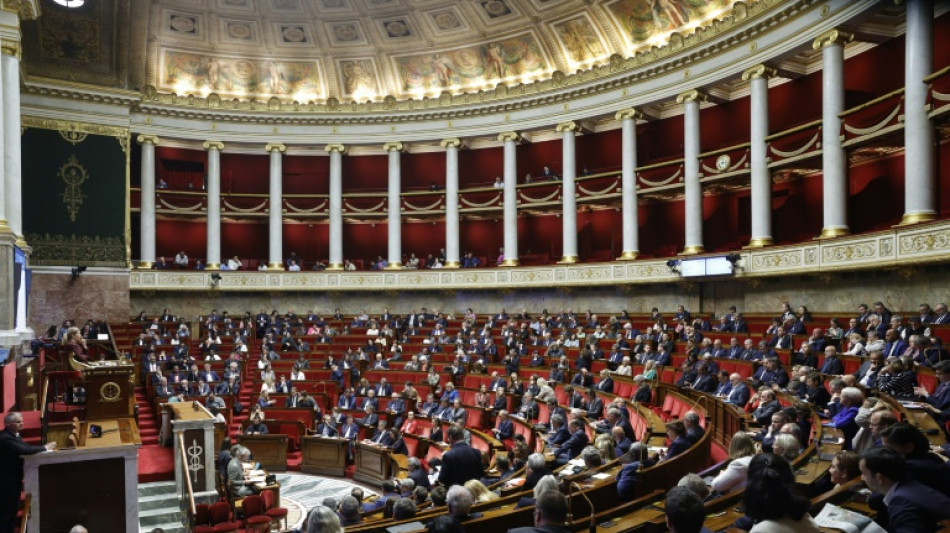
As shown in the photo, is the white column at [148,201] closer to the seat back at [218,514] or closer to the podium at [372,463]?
the podium at [372,463]

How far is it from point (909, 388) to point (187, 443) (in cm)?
1050

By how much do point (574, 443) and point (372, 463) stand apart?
5.95 meters

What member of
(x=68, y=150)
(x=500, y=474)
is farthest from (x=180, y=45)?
(x=500, y=474)

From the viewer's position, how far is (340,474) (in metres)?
14.5

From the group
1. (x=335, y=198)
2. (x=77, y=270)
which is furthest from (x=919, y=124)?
(x=77, y=270)

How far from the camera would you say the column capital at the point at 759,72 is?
64.4 ft

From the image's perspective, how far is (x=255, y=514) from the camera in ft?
32.1

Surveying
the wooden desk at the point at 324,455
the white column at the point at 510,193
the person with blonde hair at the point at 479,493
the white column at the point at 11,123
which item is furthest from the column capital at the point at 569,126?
the person with blonde hair at the point at 479,493

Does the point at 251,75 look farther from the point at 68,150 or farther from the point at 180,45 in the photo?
the point at 68,150

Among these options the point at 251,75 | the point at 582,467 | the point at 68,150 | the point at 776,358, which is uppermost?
the point at 251,75

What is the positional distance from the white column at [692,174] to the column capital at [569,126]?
14.2 ft

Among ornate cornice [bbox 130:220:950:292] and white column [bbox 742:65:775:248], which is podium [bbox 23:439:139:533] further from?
white column [bbox 742:65:775:248]

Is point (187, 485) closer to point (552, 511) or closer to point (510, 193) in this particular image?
point (552, 511)

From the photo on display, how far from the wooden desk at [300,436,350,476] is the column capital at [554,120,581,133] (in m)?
15.4
